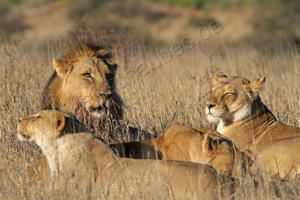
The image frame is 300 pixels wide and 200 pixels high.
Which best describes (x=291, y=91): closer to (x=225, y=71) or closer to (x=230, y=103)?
(x=225, y=71)

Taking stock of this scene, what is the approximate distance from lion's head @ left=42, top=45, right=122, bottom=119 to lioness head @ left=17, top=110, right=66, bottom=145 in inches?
41.3

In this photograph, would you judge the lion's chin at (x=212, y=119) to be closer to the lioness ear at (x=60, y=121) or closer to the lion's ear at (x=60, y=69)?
the lion's ear at (x=60, y=69)

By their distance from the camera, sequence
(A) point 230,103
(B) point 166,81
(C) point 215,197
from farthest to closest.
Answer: (B) point 166,81 < (A) point 230,103 < (C) point 215,197

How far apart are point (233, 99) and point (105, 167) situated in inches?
85.9

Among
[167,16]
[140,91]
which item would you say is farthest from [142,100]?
[167,16]

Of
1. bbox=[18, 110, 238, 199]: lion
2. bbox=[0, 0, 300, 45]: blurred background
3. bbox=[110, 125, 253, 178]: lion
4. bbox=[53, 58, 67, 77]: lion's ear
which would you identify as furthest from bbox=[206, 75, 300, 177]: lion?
bbox=[0, 0, 300, 45]: blurred background

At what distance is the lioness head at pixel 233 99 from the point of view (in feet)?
19.3

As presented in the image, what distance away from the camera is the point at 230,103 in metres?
5.91

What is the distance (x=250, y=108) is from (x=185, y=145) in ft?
5.03

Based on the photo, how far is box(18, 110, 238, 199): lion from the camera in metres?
3.90

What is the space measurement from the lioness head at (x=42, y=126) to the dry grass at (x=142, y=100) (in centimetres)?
35

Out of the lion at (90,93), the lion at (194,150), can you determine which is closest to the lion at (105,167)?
the lion at (194,150)

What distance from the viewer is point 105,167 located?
413 cm

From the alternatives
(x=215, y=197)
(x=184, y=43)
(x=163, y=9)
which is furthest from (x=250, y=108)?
(x=163, y=9)
